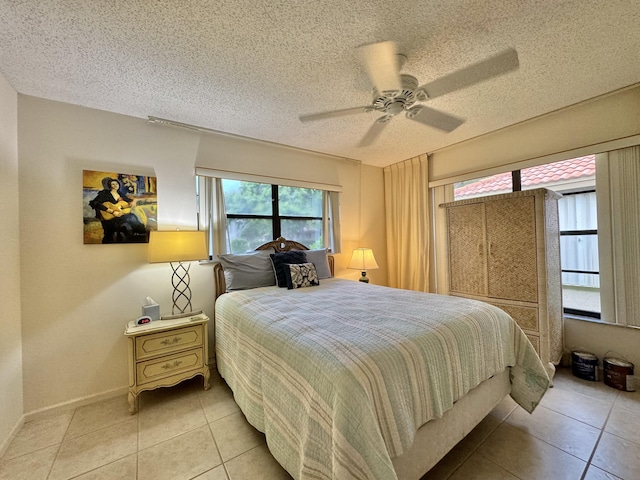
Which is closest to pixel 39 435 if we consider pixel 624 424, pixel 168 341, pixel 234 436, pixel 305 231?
pixel 168 341

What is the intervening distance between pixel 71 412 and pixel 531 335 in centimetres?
393

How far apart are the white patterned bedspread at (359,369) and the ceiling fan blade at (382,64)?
145 centimetres

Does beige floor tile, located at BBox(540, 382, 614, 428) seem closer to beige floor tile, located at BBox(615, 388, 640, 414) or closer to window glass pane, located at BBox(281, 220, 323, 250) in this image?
beige floor tile, located at BBox(615, 388, 640, 414)

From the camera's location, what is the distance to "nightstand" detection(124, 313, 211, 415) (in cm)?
196

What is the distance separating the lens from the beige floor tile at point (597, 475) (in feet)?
4.36

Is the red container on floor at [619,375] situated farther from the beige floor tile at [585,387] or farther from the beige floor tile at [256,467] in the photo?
the beige floor tile at [256,467]

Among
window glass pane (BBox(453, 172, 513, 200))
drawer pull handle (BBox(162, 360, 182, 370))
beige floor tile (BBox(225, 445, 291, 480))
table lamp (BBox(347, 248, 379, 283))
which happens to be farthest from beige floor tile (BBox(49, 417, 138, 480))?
window glass pane (BBox(453, 172, 513, 200))

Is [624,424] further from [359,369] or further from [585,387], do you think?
[359,369]

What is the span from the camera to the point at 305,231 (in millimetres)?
3578

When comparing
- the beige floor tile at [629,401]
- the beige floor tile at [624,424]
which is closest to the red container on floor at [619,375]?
the beige floor tile at [629,401]

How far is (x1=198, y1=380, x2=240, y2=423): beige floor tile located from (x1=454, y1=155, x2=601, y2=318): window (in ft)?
11.2

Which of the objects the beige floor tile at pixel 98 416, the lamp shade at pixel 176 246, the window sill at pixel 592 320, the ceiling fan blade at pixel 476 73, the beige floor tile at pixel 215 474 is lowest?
the beige floor tile at pixel 98 416

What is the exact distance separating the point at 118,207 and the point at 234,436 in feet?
6.89

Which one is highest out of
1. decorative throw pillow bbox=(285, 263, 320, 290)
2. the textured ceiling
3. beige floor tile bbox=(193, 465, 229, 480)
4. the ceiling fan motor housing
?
the textured ceiling
